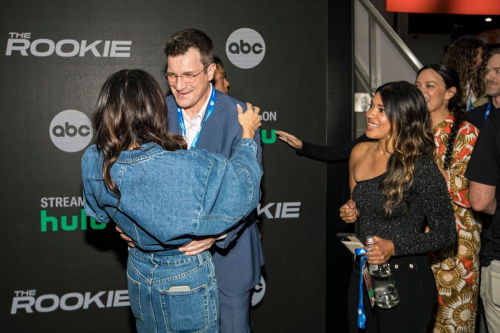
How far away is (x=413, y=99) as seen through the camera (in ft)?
7.01

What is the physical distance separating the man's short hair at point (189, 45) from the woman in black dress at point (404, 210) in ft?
2.90

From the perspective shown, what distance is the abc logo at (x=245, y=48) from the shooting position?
3203 mm

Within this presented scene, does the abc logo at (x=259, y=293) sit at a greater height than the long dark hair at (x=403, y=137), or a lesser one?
lesser

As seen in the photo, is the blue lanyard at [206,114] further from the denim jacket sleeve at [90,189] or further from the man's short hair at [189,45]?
the denim jacket sleeve at [90,189]

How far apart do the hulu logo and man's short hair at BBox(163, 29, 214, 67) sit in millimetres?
1471

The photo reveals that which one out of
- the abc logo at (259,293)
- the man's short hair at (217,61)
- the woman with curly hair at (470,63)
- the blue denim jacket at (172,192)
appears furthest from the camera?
the woman with curly hair at (470,63)

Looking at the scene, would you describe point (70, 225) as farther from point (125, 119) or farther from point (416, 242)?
point (416, 242)

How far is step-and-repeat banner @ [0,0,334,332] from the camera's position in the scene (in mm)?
2977

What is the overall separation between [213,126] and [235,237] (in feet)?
1.82

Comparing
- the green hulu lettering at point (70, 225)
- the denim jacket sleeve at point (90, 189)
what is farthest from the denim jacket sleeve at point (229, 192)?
the green hulu lettering at point (70, 225)

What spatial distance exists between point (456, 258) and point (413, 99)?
128 centimetres

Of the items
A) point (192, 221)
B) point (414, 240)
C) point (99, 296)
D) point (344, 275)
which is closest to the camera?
point (192, 221)

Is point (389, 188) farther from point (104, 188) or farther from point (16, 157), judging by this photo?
point (16, 157)

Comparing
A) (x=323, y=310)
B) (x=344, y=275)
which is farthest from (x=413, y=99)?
(x=323, y=310)
